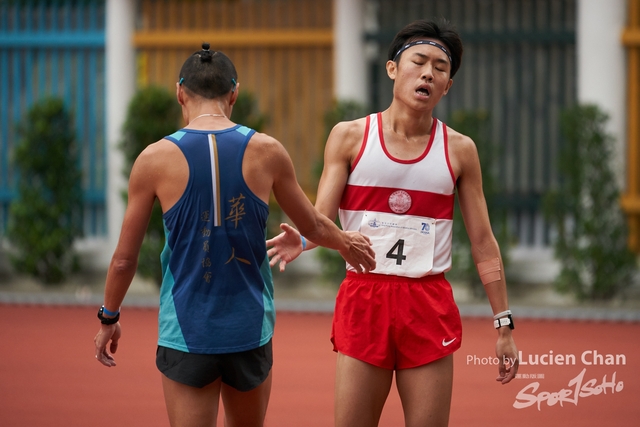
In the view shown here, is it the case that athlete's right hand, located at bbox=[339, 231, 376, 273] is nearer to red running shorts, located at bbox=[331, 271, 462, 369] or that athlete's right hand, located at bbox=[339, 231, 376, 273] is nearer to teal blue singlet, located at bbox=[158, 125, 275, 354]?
red running shorts, located at bbox=[331, 271, 462, 369]

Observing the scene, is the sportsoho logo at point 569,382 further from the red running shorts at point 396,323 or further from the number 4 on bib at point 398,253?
the number 4 on bib at point 398,253

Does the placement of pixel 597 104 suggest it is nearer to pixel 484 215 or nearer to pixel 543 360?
pixel 543 360

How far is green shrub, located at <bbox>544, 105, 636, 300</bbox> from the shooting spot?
34.7ft

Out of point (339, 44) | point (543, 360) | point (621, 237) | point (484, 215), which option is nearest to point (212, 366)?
point (484, 215)

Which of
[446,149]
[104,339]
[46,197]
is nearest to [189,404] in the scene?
[104,339]

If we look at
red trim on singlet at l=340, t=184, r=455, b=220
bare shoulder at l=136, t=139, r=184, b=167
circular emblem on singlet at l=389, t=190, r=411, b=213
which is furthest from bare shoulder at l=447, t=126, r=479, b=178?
bare shoulder at l=136, t=139, r=184, b=167

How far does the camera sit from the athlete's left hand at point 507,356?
4.20 meters

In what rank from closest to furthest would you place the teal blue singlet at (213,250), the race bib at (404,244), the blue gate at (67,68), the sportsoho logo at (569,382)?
the teal blue singlet at (213,250), the race bib at (404,244), the sportsoho logo at (569,382), the blue gate at (67,68)

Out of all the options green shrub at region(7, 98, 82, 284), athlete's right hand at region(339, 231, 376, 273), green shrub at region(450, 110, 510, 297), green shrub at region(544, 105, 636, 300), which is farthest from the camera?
green shrub at region(7, 98, 82, 284)

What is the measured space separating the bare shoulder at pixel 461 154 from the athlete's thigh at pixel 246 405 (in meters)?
1.19

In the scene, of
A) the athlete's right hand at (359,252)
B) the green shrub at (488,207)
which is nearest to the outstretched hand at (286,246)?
the athlete's right hand at (359,252)

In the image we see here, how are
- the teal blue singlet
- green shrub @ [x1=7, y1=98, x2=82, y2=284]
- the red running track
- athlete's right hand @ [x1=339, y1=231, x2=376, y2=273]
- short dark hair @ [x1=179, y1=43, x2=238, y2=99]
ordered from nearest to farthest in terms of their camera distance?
the teal blue singlet < short dark hair @ [x1=179, y1=43, x2=238, y2=99] < athlete's right hand @ [x1=339, y1=231, x2=376, y2=273] < the red running track < green shrub @ [x1=7, y1=98, x2=82, y2=284]

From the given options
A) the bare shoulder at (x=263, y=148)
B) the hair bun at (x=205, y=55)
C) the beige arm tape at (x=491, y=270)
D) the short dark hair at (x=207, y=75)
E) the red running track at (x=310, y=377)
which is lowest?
the red running track at (x=310, y=377)

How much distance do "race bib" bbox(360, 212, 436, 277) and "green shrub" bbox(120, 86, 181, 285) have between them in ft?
24.8
